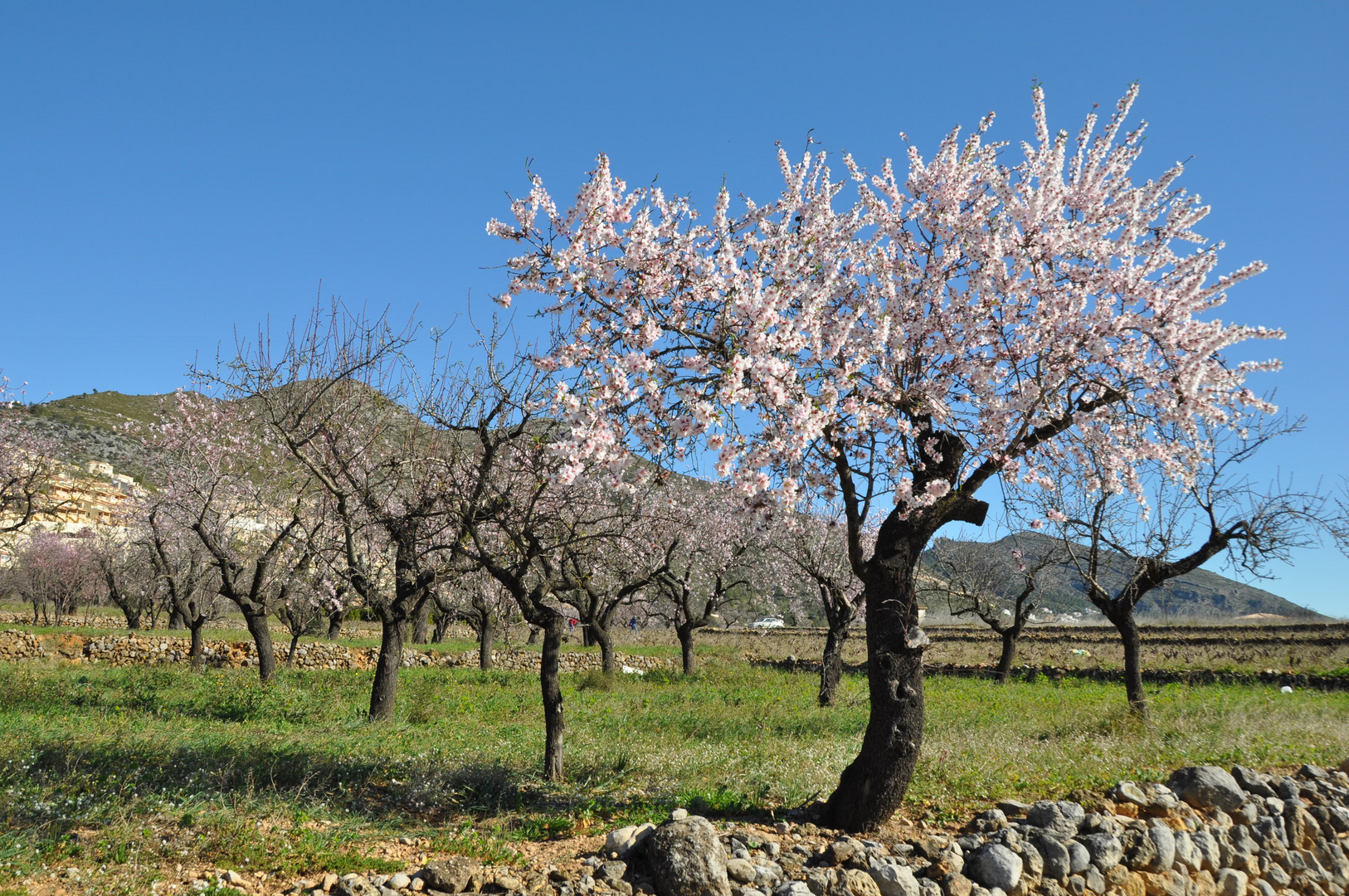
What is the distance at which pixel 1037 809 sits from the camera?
7.23m

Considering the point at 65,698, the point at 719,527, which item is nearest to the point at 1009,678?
the point at 719,527

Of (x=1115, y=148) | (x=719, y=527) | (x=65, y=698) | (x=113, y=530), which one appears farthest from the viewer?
(x=113, y=530)

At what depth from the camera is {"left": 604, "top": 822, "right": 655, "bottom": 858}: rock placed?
19.8ft

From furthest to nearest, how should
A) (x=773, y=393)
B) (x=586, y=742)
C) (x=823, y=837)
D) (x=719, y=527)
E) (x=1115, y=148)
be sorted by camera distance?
(x=719, y=527) → (x=586, y=742) → (x=1115, y=148) → (x=823, y=837) → (x=773, y=393)

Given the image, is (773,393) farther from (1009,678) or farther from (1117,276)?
(1009,678)

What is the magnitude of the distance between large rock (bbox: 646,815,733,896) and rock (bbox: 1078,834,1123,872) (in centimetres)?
372

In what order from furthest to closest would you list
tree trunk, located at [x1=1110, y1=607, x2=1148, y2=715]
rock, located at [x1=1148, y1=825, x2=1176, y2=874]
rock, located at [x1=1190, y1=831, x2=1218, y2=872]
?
tree trunk, located at [x1=1110, y1=607, x2=1148, y2=715]
rock, located at [x1=1190, y1=831, x2=1218, y2=872]
rock, located at [x1=1148, y1=825, x2=1176, y2=874]

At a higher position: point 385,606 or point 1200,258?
point 1200,258

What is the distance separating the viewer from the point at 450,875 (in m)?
5.46

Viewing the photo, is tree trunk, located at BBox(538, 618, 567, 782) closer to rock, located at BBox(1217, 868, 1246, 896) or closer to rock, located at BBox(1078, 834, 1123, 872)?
rock, located at BBox(1078, 834, 1123, 872)

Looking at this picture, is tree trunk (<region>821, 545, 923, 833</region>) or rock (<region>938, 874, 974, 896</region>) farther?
tree trunk (<region>821, 545, 923, 833</region>)

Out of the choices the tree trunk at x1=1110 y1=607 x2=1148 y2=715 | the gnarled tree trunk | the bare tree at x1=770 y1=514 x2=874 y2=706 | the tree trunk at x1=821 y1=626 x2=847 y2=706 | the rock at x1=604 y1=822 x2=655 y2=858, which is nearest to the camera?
the rock at x1=604 y1=822 x2=655 y2=858

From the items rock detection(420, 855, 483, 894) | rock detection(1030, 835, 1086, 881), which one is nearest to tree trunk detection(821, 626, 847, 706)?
rock detection(1030, 835, 1086, 881)

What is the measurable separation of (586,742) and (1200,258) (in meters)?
10.6
